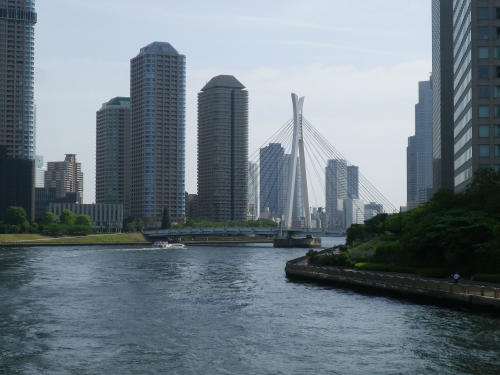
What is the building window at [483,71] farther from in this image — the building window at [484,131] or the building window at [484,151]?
the building window at [484,151]

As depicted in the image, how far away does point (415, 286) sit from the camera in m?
65.4

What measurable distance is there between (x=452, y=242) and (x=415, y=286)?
855 cm

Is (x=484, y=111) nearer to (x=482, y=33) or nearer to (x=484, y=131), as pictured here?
(x=484, y=131)

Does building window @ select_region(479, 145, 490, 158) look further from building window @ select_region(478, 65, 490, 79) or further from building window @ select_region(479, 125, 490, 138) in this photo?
building window @ select_region(478, 65, 490, 79)

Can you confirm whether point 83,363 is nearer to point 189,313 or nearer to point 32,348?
point 32,348

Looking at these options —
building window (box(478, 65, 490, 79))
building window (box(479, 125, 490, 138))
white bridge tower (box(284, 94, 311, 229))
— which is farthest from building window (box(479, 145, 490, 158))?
white bridge tower (box(284, 94, 311, 229))

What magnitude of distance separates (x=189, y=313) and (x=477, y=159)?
203 feet

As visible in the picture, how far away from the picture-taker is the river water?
38.2 meters

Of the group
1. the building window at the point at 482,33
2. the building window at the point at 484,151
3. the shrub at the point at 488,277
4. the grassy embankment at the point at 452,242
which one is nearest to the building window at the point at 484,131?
the building window at the point at 484,151

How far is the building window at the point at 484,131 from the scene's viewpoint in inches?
4065

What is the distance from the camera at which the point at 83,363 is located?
38.8 metres

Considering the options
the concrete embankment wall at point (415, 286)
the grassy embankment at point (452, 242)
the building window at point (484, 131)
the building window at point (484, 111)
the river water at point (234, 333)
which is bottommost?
the river water at point (234, 333)

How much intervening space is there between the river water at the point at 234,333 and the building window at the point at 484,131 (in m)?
42.1

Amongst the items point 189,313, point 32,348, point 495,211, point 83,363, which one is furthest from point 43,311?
point 495,211
